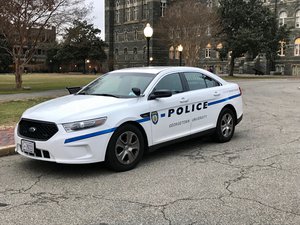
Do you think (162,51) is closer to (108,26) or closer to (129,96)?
(108,26)

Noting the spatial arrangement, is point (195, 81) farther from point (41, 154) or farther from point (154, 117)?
point (41, 154)

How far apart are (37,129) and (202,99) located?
3326 millimetres

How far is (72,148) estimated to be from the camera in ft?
18.8

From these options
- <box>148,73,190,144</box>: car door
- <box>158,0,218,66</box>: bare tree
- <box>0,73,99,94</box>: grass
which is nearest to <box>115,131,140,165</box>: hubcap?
<box>148,73,190,144</box>: car door

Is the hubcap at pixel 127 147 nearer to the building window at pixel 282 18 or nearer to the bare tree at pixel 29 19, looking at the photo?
the bare tree at pixel 29 19

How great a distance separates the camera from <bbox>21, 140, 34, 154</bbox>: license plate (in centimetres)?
597

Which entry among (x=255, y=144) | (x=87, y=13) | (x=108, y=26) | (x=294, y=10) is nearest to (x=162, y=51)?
(x=108, y=26)

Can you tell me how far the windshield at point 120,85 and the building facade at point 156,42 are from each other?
50.4m

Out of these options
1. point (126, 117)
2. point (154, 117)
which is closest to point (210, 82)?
point (154, 117)

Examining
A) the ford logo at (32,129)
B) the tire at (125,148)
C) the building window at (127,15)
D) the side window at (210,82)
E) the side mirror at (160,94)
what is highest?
the building window at (127,15)

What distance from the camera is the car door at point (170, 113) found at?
22.2 ft

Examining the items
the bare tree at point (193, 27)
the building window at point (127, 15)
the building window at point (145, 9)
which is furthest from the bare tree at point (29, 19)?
the building window at point (127, 15)

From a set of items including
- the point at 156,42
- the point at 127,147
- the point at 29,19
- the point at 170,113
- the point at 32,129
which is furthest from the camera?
the point at 156,42

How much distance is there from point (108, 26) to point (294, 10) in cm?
4557
